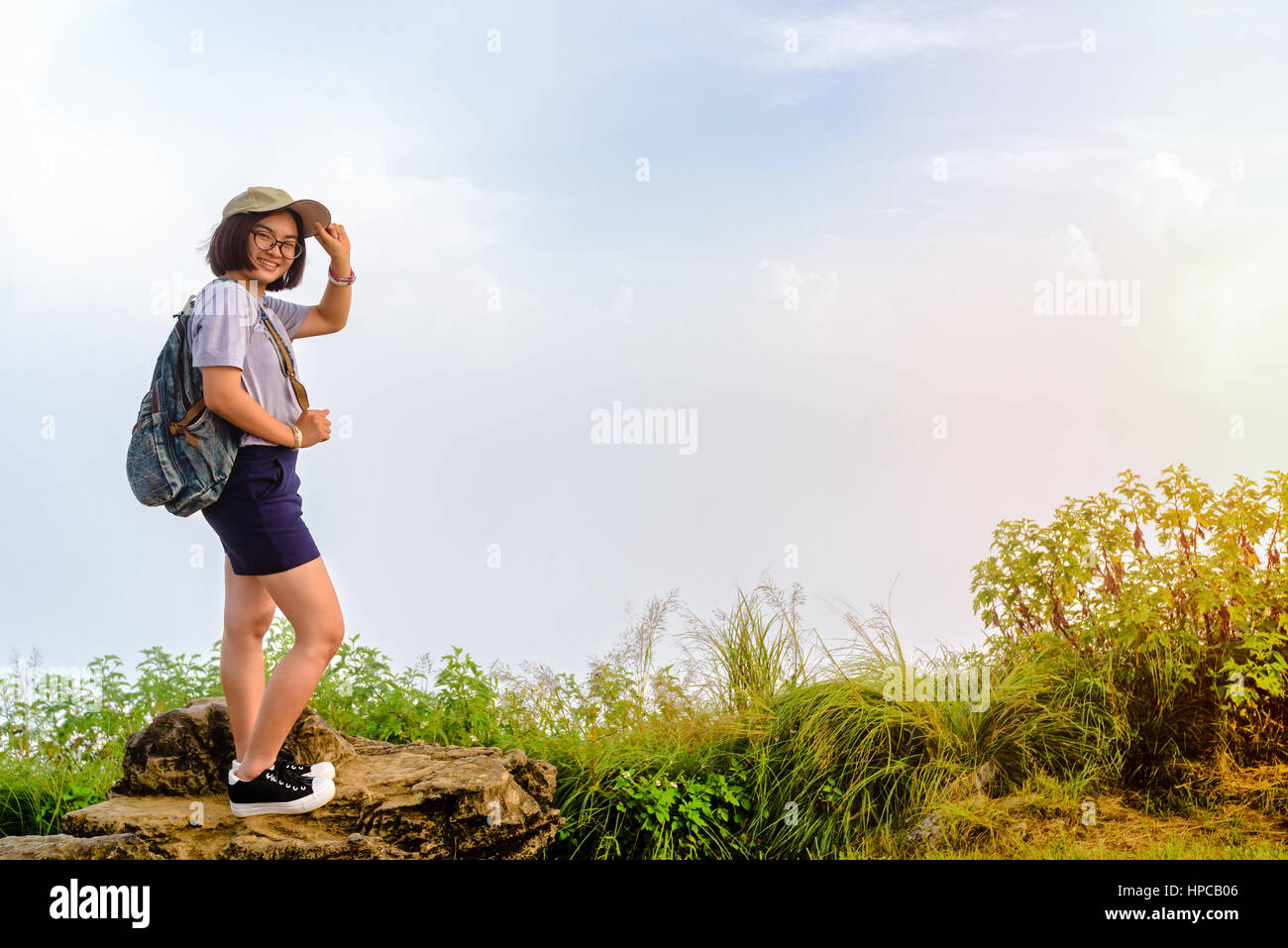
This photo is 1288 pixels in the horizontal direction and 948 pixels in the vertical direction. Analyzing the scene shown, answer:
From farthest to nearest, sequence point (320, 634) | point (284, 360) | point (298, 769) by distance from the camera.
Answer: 1. point (298, 769)
2. point (284, 360)
3. point (320, 634)

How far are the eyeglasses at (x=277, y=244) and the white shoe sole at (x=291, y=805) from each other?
2.30 m

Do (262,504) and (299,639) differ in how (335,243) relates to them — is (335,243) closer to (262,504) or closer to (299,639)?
(262,504)

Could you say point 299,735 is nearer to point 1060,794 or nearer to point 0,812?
point 0,812

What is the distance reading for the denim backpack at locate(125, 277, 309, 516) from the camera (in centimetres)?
396

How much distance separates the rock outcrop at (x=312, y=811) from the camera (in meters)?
4.20

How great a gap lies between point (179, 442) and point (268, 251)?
93cm

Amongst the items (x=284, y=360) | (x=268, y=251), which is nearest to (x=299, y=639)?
(x=284, y=360)

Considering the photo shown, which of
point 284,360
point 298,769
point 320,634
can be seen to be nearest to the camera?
point 320,634

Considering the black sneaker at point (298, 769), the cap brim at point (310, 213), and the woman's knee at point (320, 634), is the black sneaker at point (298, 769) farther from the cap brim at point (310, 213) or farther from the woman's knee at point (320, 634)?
the cap brim at point (310, 213)

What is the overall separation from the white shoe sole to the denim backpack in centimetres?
127

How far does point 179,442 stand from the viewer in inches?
157

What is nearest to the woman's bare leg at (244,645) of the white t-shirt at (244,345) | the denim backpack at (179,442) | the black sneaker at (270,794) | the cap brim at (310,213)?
the black sneaker at (270,794)

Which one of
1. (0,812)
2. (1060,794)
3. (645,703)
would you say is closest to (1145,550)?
(1060,794)

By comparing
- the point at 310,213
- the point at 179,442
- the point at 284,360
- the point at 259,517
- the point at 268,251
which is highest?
the point at 310,213
